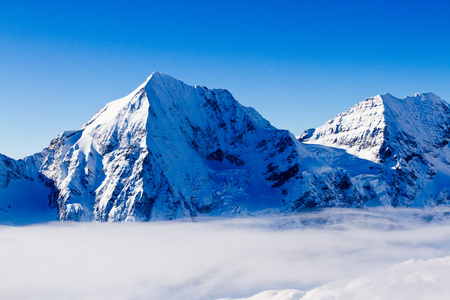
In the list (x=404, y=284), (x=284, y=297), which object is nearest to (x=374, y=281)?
(x=404, y=284)

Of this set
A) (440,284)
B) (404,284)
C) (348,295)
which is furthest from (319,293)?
(440,284)

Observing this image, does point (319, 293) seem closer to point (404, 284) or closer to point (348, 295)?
point (348, 295)

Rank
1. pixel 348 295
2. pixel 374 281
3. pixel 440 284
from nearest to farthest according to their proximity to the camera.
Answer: pixel 440 284
pixel 348 295
pixel 374 281

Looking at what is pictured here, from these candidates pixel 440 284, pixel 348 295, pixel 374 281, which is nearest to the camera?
pixel 440 284

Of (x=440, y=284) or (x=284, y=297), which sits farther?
(x=284, y=297)

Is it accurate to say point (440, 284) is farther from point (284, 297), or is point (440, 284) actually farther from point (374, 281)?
point (284, 297)

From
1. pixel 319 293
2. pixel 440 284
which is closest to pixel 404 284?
pixel 440 284

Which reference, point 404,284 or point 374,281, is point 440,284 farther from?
point 374,281
